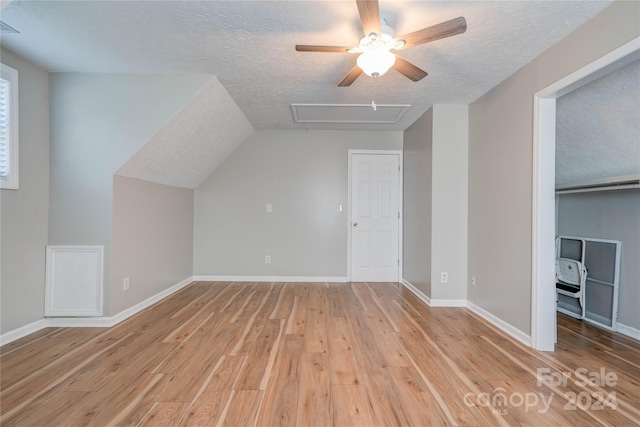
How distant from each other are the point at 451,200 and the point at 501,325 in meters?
1.41

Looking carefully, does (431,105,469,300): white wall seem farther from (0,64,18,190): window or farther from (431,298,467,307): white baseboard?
(0,64,18,190): window

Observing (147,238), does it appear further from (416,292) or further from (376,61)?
(416,292)

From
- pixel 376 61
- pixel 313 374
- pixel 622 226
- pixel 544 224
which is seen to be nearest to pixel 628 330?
pixel 622 226

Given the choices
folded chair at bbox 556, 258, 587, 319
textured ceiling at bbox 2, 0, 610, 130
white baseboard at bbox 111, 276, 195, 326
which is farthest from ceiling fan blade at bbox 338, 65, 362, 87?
white baseboard at bbox 111, 276, 195, 326

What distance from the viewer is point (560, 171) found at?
303cm

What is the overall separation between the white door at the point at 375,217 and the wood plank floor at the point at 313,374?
1493 millimetres

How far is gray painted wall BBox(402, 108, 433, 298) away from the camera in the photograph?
11.4ft

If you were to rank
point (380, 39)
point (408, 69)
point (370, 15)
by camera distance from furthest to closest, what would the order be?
point (408, 69) < point (380, 39) < point (370, 15)

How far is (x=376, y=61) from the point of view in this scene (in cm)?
183

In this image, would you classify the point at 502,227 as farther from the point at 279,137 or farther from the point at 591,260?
the point at 279,137

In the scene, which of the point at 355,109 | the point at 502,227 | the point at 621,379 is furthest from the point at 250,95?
the point at 621,379

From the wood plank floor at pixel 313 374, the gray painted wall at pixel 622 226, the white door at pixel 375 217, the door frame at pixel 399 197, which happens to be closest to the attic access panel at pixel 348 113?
the door frame at pixel 399 197

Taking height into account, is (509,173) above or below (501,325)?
above

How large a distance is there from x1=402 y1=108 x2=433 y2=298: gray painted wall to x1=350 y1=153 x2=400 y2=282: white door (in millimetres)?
183
